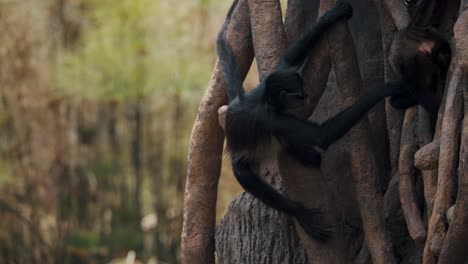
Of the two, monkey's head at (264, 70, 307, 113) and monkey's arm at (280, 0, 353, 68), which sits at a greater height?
monkey's arm at (280, 0, 353, 68)

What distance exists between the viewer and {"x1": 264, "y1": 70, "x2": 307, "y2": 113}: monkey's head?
3.47 m

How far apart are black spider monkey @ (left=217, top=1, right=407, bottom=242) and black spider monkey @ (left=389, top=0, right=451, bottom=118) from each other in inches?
2.3

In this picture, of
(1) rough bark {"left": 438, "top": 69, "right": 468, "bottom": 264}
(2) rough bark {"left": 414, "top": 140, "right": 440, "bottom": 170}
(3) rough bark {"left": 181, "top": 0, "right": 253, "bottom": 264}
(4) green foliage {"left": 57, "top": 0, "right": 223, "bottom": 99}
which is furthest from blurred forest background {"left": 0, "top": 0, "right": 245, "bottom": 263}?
(1) rough bark {"left": 438, "top": 69, "right": 468, "bottom": 264}

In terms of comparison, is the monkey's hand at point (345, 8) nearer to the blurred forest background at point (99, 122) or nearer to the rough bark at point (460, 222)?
the rough bark at point (460, 222)

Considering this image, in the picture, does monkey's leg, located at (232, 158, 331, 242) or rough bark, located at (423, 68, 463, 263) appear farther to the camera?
monkey's leg, located at (232, 158, 331, 242)

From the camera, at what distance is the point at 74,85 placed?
29.6 ft

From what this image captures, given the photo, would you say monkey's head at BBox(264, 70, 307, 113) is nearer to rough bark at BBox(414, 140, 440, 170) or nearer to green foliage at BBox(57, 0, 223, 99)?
rough bark at BBox(414, 140, 440, 170)

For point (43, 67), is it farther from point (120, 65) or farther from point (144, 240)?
point (144, 240)

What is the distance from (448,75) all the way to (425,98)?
15 centimetres

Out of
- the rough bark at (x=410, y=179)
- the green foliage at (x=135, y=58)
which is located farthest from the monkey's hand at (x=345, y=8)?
the green foliage at (x=135, y=58)

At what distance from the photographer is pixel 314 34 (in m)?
3.57

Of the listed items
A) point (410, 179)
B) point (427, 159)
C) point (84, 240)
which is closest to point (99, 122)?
point (84, 240)

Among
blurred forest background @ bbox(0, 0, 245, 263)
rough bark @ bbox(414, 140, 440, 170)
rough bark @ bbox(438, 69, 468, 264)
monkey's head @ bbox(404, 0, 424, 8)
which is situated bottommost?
rough bark @ bbox(438, 69, 468, 264)

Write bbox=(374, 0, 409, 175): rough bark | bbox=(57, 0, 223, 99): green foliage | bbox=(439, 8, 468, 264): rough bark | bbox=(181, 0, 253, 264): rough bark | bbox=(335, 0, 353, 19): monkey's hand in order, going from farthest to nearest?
bbox=(57, 0, 223, 99): green foliage < bbox=(181, 0, 253, 264): rough bark < bbox=(374, 0, 409, 175): rough bark < bbox=(335, 0, 353, 19): monkey's hand < bbox=(439, 8, 468, 264): rough bark
